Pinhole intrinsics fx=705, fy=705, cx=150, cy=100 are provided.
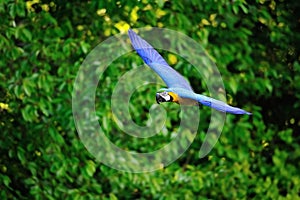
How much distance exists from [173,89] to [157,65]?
6.8 inches

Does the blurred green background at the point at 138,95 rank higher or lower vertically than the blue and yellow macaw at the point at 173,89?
lower

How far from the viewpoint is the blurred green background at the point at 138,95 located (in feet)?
10.8

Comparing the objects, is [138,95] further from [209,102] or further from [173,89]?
[209,102]

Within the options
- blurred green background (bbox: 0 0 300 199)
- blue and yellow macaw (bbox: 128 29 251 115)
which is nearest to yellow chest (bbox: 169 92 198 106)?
blue and yellow macaw (bbox: 128 29 251 115)

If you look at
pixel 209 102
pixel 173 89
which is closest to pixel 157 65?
pixel 173 89

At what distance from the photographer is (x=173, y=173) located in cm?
369

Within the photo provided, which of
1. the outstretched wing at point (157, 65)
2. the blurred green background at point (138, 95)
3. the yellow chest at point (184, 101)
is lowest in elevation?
the blurred green background at point (138, 95)

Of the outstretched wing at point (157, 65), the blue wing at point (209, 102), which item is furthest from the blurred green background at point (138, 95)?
the blue wing at point (209, 102)

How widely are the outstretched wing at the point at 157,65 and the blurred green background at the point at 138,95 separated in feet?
5.39

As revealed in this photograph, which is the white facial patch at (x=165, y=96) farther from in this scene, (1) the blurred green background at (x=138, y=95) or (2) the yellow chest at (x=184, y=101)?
(1) the blurred green background at (x=138, y=95)

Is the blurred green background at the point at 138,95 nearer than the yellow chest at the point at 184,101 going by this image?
No

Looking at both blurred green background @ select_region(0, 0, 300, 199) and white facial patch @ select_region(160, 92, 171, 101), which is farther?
blurred green background @ select_region(0, 0, 300, 199)

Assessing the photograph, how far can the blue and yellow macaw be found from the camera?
1.09 m

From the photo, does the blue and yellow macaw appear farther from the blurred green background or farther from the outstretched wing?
the blurred green background
